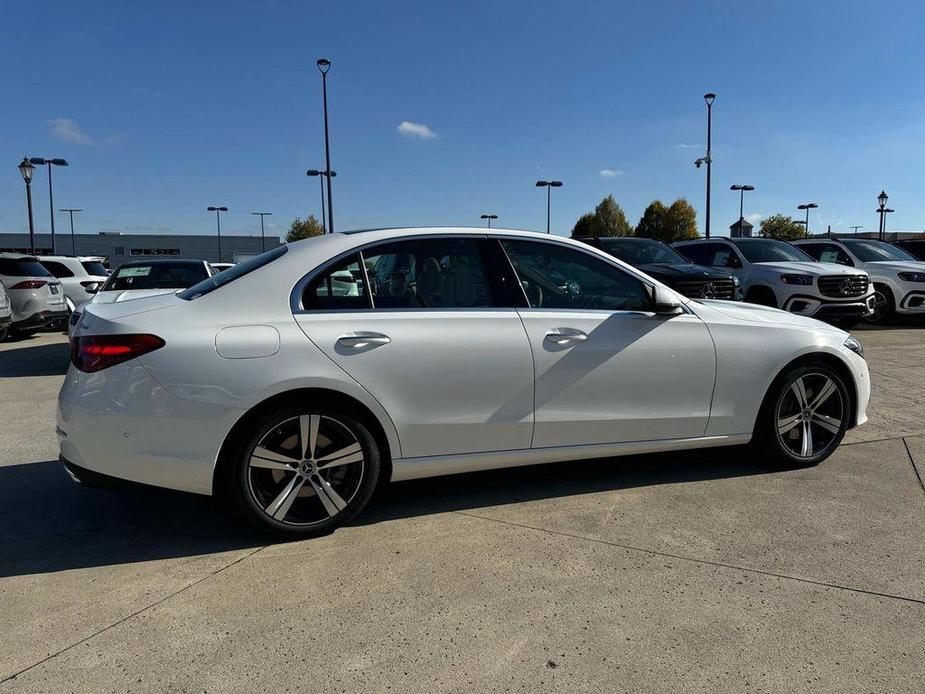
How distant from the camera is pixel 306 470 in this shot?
129 inches

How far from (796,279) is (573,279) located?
9083mm

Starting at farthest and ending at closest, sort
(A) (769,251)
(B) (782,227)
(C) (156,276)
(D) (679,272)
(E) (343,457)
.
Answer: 1. (B) (782,227)
2. (A) (769,251)
3. (D) (679,272)
4. (C) (156,276)
5. (E) (343,457)

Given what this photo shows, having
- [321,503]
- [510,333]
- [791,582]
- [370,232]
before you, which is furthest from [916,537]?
[370,232]

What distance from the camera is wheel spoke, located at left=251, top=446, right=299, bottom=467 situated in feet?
10.4

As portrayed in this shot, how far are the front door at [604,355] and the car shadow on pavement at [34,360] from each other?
6960 mm

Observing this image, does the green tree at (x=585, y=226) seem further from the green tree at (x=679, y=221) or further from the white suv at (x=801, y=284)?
the white suv at (x=801, y=284)

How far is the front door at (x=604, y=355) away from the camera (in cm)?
367

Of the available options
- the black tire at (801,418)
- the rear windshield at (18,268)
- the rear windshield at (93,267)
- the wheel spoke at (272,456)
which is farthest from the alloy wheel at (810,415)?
the rear windshield at (93,267)

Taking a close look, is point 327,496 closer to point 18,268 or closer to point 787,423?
point 787,423

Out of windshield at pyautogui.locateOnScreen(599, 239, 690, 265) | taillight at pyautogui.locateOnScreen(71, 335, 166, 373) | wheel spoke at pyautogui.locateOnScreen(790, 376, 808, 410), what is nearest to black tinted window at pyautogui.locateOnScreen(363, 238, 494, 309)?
taillight at pyautogui.locateOnScreen(71, 335, 166, 373)

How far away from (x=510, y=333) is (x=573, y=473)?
1.29 m

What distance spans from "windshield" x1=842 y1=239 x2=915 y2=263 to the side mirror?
486 inches

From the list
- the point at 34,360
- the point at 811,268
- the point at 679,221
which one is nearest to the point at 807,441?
the point at 811,268

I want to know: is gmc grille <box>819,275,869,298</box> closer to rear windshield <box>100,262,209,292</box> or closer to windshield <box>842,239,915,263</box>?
windshield <box>842,239,915,263</box>
